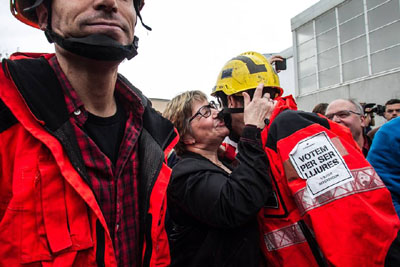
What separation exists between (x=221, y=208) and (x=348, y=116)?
2743 mm

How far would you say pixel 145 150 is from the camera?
1.63 meters

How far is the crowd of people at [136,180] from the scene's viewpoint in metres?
1.17

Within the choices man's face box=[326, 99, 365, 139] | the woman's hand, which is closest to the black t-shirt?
the woman's hand

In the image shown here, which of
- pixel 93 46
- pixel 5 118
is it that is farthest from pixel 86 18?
pixel 5 118

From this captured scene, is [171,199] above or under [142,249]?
above

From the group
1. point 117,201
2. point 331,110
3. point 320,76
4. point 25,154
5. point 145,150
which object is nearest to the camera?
point 25,154

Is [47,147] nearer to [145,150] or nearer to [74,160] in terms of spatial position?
[74,160]

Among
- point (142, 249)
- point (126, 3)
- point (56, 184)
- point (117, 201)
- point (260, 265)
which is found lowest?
point (260, 265)

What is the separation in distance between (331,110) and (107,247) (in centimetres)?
344

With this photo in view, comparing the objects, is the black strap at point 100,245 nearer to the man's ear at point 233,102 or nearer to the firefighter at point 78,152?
the firefighter at point 78,152

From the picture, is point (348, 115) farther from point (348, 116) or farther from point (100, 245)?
point (100, 245)

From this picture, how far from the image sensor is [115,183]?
145cm

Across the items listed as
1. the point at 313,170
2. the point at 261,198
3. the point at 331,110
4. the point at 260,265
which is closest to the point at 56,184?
the point at 261,198

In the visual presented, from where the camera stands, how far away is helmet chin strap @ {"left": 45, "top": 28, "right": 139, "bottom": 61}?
1.29 meters
